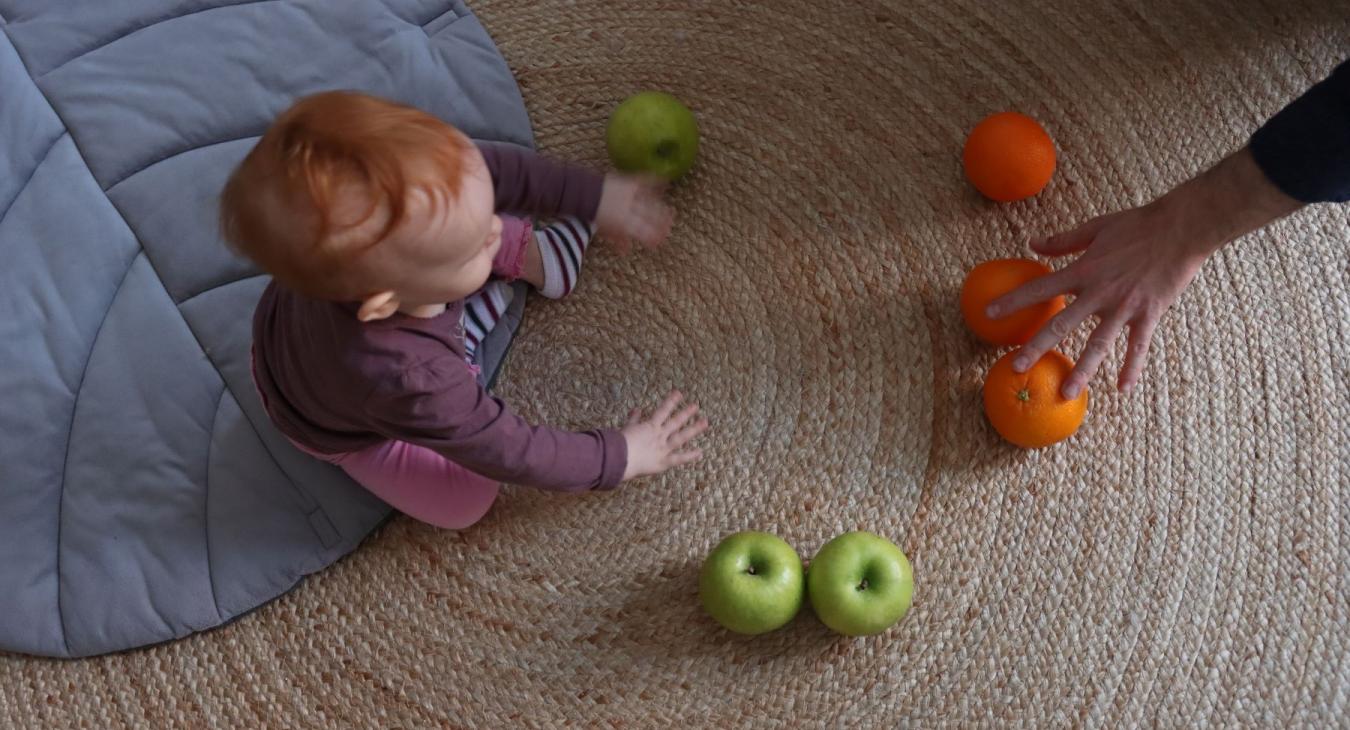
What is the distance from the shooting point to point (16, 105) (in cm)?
120

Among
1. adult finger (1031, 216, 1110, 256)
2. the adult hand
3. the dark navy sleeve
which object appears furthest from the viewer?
adult finger (1031, 216, 1110, 256)

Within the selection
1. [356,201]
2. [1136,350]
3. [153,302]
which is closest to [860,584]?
[1136,350]

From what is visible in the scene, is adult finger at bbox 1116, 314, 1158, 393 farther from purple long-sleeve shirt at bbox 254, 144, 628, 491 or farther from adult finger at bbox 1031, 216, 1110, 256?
purple long-sleeve shirt at bbox 254, 144, 628, 491

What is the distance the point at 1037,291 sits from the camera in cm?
102

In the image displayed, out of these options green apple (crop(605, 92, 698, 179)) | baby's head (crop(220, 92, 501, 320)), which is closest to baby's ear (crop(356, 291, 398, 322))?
baby's head (crop(220, 92, 501, 320))

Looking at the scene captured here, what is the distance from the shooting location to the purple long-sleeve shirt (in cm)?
87

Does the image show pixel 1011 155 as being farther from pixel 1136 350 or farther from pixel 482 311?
pixel 482 311

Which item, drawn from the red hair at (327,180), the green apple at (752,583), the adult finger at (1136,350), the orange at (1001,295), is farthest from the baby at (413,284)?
the adult finger at (1136,350)

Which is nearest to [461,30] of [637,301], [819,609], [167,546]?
[637,301]

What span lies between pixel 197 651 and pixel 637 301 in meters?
0.59

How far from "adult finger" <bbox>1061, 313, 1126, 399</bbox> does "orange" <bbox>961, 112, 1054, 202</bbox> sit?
19cm

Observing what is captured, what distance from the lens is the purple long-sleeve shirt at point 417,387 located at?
0.87 metres

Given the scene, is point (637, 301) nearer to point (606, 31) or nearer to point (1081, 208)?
point (606, 31)

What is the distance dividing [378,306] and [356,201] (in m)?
0.09
